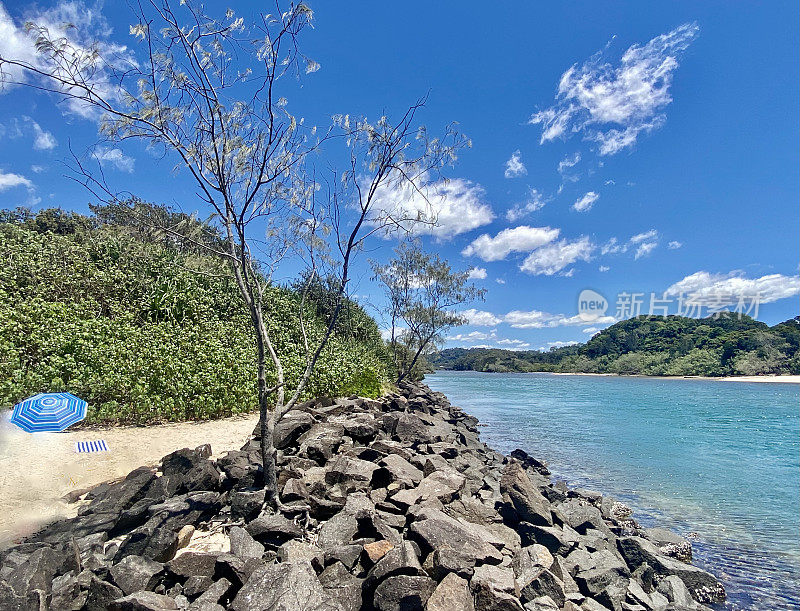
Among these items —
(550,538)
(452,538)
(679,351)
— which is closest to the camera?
(452,538)

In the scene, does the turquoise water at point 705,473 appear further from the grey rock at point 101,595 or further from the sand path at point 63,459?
the sand path at point 63,459

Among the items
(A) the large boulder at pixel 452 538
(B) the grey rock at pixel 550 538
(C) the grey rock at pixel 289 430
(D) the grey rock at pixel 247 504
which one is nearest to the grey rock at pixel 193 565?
(D) the grey rock at pixel 247 504

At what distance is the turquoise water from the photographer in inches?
212

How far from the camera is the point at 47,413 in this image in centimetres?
624

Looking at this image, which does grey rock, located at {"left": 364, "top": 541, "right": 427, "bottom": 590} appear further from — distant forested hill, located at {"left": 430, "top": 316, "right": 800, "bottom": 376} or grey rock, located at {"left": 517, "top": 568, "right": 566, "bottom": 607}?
distant forested hill, located at {"left": 430, "top": 316, "right": 800, "bottom": 376}

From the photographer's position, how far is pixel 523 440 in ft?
45.5

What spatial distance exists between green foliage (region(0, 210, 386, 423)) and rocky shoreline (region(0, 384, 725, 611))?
265cm

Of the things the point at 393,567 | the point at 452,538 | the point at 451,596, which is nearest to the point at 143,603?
the point at 393,567

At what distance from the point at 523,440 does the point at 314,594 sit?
1246 centimetres

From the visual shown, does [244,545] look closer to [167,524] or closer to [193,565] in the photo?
[193,565]

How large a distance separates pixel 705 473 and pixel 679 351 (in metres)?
70.6

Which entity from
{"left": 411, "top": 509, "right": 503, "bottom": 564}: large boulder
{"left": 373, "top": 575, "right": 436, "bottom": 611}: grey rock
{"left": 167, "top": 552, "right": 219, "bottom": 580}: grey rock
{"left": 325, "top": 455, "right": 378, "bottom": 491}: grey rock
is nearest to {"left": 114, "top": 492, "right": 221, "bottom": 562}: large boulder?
{"left": 167, "top": 552, "right": 219, "bottom": 580}: grey rock

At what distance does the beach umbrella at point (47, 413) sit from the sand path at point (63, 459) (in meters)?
0.35

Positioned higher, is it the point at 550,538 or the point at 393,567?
the point at 393,567
